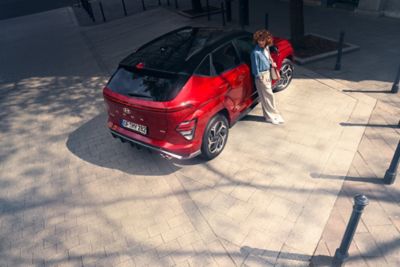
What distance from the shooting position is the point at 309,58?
852 cm

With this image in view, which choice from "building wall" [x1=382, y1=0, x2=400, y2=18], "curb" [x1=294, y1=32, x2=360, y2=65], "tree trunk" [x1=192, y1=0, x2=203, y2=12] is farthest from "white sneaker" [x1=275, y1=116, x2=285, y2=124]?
"tree trunk" [x1=192, y1=0, x2=203, y2=12]

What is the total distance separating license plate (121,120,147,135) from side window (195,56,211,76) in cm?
120

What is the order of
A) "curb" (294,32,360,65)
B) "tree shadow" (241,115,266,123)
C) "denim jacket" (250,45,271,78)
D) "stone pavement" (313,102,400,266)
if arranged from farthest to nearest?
"curb" (294,32,360,65) < "tree shadow" (241,115,266,123) < "denim jacket" (250,45,271,78) < "stone pavement" (313,102,400,266)

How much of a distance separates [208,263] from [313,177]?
215 centimetres

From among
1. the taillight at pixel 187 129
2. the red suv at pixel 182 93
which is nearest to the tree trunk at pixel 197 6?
the red suv at pixel 182 93

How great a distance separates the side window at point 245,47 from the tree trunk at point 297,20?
376cm

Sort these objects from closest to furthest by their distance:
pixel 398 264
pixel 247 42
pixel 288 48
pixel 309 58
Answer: pixel 398 264 < pixel 247 42 < pixel 288 48 < pixel 309 58

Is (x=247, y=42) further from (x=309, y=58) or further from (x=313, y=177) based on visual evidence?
(x=309, y=58)

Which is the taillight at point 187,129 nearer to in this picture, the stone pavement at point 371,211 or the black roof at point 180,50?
the black roof at point 180,50

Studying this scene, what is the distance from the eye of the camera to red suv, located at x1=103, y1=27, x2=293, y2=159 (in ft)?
14.5

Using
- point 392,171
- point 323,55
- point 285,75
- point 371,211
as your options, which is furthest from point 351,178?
point 323,55

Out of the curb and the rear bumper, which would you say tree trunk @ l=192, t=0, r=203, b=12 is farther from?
the rear bumper

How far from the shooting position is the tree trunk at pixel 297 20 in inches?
343

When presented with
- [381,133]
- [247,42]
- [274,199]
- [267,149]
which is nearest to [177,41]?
[247,42]
